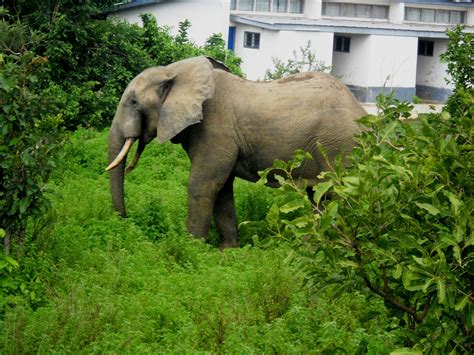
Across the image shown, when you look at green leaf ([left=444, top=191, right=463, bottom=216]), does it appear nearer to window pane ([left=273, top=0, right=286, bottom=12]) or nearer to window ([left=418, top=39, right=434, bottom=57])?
window pane ([left=273, top=0, right=286, bottom=12])

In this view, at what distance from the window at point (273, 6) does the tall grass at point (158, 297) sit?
68.2ft

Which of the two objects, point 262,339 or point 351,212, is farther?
point 262,339

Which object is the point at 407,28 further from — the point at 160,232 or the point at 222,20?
the point at 160,232

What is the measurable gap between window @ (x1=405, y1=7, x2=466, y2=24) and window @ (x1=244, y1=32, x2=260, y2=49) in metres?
6.59

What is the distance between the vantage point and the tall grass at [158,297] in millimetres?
7727

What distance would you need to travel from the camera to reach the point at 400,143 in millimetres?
5992

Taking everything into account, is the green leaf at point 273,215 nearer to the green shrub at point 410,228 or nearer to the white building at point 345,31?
the green shrub at point 410,228

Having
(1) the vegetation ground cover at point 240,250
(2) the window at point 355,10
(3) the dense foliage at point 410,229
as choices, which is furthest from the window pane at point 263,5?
(3) the dense foliage at point 410,229

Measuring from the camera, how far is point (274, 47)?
30.2 m

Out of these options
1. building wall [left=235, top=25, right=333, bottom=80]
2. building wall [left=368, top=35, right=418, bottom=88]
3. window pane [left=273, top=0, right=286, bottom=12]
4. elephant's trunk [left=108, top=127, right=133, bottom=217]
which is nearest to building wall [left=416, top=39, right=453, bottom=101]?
building wall [left=368, top=35, right=418, bottom=88]

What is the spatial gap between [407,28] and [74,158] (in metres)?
19.8

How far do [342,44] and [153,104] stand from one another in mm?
22821

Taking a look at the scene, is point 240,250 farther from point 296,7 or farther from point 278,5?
point 296,7

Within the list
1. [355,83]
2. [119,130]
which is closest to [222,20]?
[355,83]
